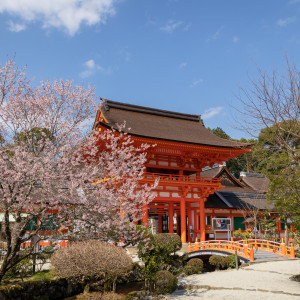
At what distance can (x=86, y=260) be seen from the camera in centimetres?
1044

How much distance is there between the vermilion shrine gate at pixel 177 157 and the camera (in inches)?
773

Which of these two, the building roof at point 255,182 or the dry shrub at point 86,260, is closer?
the dry shrub at point 86,260

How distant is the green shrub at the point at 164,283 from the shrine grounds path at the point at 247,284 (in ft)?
0.97

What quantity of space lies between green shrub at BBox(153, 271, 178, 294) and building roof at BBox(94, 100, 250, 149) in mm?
8739

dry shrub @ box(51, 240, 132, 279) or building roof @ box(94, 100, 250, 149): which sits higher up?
building roof @ box(94, 100, 250, 149)

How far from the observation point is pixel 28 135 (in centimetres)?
878

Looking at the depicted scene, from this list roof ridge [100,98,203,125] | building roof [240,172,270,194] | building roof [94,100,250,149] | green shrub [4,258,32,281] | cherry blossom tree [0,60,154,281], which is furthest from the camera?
building roof [240,172,270,194]

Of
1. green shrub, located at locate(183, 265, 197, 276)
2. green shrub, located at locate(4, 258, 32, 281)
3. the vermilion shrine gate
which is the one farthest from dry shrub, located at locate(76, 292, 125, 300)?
the vermilion shrine gate

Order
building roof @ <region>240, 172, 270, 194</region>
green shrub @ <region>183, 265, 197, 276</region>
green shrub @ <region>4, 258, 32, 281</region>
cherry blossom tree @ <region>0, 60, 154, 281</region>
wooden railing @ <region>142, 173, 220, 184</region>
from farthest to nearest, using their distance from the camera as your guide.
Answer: building roof @ <region>240, 172, 270, 194</region> → wooden railing @ <region>142, 173, 220, 184</region> → green shrub @ <region>183, 265, 197, 276</region> → green shrub @ <region>4, 258, 32, 281</region> → cherry blossom tree @ <region>0, 60, 154, 281</region>

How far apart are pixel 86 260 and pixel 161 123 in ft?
49.4

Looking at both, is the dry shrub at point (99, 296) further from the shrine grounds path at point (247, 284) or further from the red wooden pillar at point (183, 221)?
the red wooden pillar at point (183, 221)

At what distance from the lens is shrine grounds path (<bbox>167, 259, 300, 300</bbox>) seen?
10.9 m

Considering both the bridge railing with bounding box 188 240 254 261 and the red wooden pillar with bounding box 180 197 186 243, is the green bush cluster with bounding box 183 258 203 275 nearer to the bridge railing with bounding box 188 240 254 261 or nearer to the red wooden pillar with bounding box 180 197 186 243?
the bridge railing with bounding box 188 240 254 261

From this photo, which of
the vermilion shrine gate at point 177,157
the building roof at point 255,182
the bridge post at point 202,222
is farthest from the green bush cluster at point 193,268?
the building roof at point 255,182
